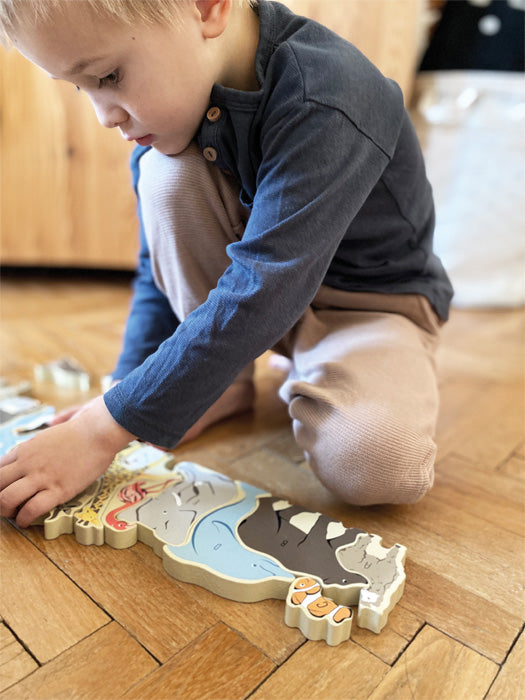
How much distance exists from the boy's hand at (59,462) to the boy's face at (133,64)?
0.28 meters

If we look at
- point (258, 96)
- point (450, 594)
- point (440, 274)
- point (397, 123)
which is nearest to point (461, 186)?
point (440, 274)

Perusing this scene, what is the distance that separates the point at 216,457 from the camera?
0.70m

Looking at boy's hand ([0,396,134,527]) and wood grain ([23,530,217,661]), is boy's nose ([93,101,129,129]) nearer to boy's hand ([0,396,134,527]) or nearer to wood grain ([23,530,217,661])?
boy's hand ([0,396,134,527])

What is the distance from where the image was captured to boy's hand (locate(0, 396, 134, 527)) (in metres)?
0.52

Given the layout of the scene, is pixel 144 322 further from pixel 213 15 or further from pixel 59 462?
pixel 213 15

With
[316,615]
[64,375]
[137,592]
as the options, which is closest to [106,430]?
[137,592]

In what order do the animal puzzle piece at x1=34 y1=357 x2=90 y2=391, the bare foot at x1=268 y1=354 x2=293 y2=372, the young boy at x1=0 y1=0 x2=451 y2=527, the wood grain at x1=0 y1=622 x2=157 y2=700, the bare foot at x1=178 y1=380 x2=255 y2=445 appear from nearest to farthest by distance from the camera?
the wood grain at x1=0 y1=622 x2=157 y2=700, the young boy at x1=0 y1=0 x2=451 y2=527, the bare foot at x1=178 y1=380 x2=255 y2=445, the animal puzzle piece at x1=34 y1=357 x2=90 y2=391, the bare foot at x1=268 y1=354 x2=293 y2=372

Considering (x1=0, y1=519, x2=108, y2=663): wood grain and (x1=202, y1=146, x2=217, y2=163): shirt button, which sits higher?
(x1=202, y1=146, x2=217, y2=163): shirt button

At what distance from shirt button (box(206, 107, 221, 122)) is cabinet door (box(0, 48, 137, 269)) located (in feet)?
3.10

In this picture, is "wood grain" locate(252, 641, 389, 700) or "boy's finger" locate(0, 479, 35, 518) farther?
"boy's finger" locate(0, 479, 35, 518)

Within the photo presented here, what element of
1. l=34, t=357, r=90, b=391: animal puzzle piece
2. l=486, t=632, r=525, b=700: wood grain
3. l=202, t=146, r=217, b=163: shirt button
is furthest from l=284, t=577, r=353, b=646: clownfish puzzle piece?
l=34, t=357, r=90, b=391: animal puzzle piece

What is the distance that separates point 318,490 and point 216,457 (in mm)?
137

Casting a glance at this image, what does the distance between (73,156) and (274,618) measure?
1.33m

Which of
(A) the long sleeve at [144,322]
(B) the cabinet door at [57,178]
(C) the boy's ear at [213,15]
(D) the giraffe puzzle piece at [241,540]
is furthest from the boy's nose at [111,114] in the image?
(B) the cabinet door at [57,178]
